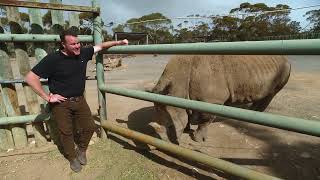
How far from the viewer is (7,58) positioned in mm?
4562

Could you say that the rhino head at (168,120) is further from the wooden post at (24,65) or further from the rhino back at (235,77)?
the wooden post at (24,65)

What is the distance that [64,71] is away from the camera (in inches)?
156

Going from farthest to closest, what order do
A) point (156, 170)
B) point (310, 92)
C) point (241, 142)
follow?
point (310, 92)
point (241, 142)
point (156, 170)

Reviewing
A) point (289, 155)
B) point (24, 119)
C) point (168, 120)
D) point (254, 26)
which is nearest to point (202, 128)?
point (168, 120)

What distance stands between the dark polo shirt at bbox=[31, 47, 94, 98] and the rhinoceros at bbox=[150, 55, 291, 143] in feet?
4.44

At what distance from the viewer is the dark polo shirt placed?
387cm

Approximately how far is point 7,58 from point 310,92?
7.38 m

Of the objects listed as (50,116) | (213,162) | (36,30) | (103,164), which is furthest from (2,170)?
(213,162)

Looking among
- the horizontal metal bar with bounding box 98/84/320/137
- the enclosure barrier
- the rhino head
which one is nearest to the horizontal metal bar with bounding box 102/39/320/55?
the enclosure barrier

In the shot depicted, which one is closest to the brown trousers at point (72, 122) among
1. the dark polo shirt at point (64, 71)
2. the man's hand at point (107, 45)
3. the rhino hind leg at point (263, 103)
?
the dark polo shirt at point (64, 71)

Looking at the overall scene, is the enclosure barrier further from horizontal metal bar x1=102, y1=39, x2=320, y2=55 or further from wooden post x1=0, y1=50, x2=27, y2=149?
wooden post x1=0, y1=50, x2=27, y2=149

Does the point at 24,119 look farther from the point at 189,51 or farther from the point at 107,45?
the point at 189,51

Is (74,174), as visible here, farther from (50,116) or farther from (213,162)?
(213,162)

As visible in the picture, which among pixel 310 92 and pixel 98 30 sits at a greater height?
pixel 98 30
